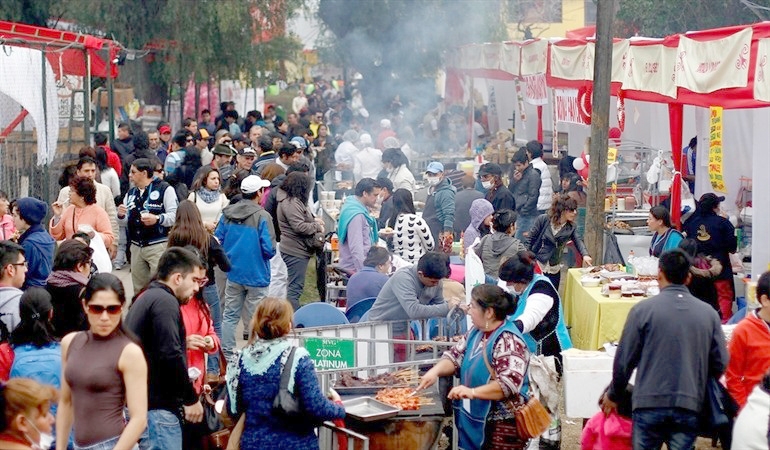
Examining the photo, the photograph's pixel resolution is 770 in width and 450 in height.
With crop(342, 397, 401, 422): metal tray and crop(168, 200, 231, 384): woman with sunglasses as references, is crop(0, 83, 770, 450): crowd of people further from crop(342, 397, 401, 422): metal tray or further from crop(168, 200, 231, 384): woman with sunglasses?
crop(342, 397, 401, 422): metal tray

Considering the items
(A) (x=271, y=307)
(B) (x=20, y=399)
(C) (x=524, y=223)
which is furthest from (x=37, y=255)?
(C) (x=524, y=223)

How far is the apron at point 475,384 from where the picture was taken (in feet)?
20.2

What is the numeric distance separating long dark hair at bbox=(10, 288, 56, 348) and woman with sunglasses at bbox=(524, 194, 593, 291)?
19.7 ft

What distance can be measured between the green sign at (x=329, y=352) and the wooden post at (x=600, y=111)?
5102mm

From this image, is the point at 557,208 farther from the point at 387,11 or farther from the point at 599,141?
the point at 387,11

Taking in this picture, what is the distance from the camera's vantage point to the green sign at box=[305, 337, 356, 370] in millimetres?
7234


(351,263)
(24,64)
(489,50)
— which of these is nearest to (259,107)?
(489,50)

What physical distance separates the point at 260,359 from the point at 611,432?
7.25 ft

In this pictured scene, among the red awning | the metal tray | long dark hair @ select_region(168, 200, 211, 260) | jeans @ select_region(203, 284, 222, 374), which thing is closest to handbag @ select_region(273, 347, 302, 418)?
the metal tray

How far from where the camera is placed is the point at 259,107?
32.8 m

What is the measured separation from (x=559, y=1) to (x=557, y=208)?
42.7 metres

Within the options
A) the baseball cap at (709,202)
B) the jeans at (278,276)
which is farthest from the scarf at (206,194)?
the baseball cap at (709,202)

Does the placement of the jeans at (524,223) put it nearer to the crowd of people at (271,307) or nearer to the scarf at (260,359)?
the crowd of people at (271,307)

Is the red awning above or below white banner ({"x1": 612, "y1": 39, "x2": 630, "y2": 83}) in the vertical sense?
above
